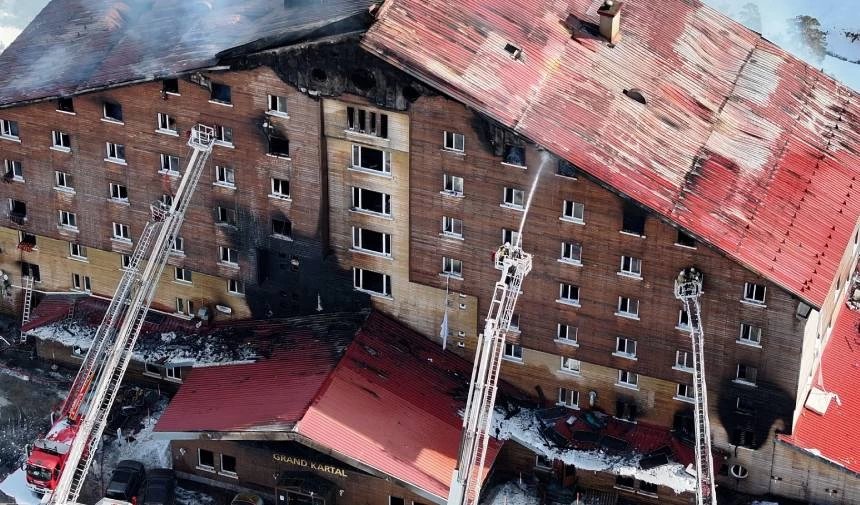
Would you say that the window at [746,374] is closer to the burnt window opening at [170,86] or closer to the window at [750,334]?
the window at [750,334]

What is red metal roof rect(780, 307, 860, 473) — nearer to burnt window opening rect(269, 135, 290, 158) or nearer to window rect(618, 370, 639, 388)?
window rect(618, 370, 639, 388)

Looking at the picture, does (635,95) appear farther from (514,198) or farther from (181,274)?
(181,274)

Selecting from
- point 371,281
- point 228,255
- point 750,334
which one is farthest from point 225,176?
point 750,334

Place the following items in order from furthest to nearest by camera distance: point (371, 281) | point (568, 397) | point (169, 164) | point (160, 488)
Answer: point (169, 164) < point (371, 281) < point (568, 397) < point (160, 488)

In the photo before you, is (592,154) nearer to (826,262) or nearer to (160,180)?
(826,262)

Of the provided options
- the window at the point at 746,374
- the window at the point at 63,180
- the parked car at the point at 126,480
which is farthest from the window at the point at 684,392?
the window at the point at 63,180

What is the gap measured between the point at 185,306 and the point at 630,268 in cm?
3187

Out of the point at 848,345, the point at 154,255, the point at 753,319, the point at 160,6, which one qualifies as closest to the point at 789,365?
the point at 753,319

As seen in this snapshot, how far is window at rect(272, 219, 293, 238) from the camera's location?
95062mm

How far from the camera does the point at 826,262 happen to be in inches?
3501

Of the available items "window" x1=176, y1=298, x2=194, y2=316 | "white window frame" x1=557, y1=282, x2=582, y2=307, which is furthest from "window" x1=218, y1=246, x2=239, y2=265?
"white window frame" x1=557, y1=282, x2=582, y2=307

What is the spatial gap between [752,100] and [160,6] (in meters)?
41.6

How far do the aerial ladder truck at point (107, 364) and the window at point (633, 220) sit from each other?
26.4 m

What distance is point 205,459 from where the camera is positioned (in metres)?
93.4
